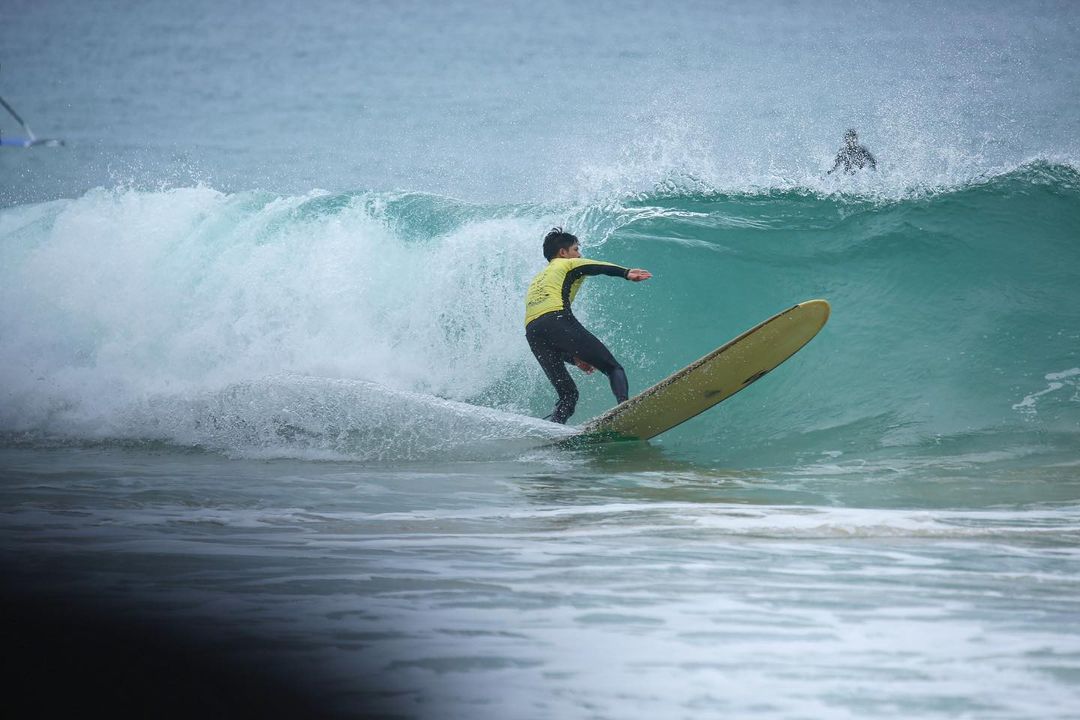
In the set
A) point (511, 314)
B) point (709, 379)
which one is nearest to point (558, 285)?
point (709, 379)

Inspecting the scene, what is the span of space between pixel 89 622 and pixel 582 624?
109 cm

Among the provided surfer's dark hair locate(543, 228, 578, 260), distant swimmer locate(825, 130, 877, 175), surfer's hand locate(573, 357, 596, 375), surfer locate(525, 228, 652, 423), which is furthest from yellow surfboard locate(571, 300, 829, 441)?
distant swimmer locate(825, 130, 877, 175)

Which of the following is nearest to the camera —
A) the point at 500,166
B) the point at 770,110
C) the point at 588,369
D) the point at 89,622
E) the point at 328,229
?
the point at 89,622

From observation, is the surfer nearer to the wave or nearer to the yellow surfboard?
the yellow surfboard

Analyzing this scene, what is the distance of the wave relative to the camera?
634 centimetres

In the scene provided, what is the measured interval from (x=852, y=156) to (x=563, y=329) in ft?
14.0

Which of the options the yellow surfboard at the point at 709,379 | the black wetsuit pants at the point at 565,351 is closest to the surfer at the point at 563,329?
the black wetsuit pants at the point at 565,351

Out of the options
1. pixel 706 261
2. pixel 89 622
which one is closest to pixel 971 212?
pixel 706 261

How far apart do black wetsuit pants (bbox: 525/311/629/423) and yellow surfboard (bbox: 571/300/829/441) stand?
0.15 meters

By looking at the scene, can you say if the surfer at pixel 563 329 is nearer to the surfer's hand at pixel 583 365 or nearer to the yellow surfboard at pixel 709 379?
the surfer's hand at pixel 583 365

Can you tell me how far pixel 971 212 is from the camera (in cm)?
828

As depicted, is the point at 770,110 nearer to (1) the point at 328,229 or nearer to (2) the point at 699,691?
(1) the point at 328,229

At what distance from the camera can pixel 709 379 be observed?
5.63 m

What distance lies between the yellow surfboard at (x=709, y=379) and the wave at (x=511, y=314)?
343 mm
